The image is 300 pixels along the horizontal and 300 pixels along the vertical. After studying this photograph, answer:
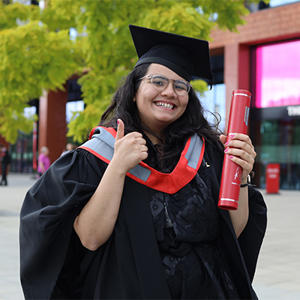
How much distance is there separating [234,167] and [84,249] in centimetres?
72

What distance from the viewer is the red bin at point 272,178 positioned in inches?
722

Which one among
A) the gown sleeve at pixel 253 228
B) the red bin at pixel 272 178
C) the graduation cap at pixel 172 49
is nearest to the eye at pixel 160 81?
the graduation cap at pixel 172 49

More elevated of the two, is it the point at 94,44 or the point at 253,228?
the point at 94,44

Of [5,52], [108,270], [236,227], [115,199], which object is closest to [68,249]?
[108,270]

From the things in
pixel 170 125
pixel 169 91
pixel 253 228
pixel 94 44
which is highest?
pixel 94 44

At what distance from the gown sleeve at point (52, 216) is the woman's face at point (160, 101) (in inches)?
12.8

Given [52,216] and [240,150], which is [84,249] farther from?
[240,150]

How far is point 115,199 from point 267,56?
65.4ft

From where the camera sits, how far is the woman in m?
2.02

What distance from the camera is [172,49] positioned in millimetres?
2373

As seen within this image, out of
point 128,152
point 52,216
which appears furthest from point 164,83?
point 52,216

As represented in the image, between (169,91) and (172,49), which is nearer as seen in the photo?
(169,91)

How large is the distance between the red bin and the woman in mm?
16451

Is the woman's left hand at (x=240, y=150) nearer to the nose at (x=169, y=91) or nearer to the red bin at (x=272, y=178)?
the nose at (x=169, y=91)
